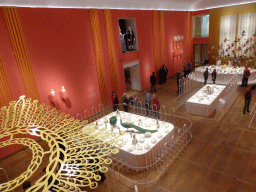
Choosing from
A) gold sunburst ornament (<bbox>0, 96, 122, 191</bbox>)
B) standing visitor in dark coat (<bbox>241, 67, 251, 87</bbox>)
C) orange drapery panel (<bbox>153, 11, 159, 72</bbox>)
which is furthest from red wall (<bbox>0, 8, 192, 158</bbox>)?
standing visitor in dark coat (<bbox>241, 67, 251, 87</bbox>)

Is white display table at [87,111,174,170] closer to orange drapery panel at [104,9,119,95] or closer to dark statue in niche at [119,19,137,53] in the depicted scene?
orange drapery panel at [104,9,119,95]

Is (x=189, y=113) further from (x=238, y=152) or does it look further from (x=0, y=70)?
(x=0, y=70)

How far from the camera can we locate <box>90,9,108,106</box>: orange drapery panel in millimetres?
9805

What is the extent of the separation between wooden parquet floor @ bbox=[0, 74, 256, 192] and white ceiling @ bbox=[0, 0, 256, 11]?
584 centimetres

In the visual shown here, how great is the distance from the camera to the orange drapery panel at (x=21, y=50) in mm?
6993

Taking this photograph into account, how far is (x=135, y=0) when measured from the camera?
438 inches

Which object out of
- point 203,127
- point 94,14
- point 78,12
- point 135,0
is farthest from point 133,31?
point 203,127

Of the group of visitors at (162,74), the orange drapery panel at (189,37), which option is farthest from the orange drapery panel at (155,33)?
the orange drapery panel at (189,37)

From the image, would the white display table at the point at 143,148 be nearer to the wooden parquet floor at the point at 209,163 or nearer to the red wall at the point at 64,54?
Result: the wooden parquet floor at the point at 209,163

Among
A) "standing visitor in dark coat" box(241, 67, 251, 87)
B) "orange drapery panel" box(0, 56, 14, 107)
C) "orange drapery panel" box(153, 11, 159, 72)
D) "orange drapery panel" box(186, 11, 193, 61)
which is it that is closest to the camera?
"orange drapery panel" box(0, 56, 14, 107)

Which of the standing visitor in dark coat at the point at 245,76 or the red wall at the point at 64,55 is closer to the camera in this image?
the red wall at the point at 64,55

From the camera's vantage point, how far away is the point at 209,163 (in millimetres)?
6113

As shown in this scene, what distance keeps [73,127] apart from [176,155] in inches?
157

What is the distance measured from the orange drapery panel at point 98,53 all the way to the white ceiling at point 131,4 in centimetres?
59
